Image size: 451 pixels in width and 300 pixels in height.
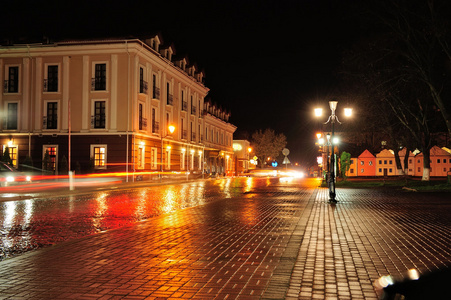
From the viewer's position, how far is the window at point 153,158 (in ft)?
132

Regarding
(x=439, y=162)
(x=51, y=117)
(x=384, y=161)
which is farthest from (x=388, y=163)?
(x=51, y=117)

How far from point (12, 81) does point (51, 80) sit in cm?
367

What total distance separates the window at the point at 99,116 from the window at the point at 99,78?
128 cm

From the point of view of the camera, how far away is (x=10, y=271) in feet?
19.7

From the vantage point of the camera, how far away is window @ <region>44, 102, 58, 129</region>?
3709 cm

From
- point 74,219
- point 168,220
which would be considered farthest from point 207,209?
point 74,219

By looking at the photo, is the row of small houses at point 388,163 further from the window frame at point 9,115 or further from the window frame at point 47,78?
the window frame at point 9,115

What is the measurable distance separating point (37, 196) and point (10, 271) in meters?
15.8

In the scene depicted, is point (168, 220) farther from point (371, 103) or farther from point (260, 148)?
point (260, 148)

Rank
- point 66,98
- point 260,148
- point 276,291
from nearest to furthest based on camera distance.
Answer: point 276,291
point 66,98
point 260,148

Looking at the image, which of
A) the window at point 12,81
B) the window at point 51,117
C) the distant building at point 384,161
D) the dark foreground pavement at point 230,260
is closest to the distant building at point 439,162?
the distant building at point 384,161

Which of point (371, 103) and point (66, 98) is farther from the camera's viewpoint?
point (66, 98)

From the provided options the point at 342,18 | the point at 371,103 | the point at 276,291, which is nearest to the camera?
the point at 276,291

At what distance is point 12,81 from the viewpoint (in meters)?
37.8
